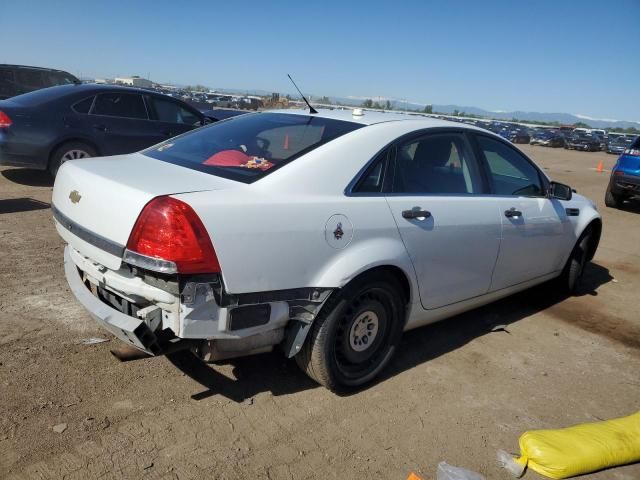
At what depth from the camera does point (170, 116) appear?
8.82 m

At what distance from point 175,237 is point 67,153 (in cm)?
619

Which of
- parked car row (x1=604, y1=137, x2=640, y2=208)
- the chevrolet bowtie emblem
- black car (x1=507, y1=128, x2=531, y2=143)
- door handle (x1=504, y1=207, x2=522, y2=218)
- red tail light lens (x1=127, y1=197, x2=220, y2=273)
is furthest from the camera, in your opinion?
black car (x1=507, y1=128, x2=531, y2=143)

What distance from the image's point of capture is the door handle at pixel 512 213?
13.0 feet

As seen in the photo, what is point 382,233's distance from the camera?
3037 mm

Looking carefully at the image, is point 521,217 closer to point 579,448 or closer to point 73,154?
point 579,448

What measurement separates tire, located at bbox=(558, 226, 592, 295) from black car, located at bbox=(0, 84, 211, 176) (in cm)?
634

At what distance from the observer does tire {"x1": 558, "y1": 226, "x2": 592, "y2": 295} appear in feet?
16.9

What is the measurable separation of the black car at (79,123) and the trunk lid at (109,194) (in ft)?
16.2

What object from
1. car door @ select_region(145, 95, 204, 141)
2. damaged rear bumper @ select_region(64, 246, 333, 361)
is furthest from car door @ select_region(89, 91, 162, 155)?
damaged rear bumper @ select_region(64, 246, 333, 361)

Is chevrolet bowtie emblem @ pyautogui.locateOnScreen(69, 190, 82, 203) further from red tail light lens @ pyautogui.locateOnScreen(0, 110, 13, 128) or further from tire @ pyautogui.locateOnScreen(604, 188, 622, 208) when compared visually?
tire @ pyautogui.locateOnScreen(604, 188, 622, 208)

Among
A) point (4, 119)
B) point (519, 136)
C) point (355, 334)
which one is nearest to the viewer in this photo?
point (355, 334)

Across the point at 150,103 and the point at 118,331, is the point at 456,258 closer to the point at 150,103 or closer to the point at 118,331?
the point at 118,331

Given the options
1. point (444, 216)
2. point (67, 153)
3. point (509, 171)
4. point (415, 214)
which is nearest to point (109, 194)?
point (415, 214)

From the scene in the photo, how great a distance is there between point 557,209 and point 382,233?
7.67ft
